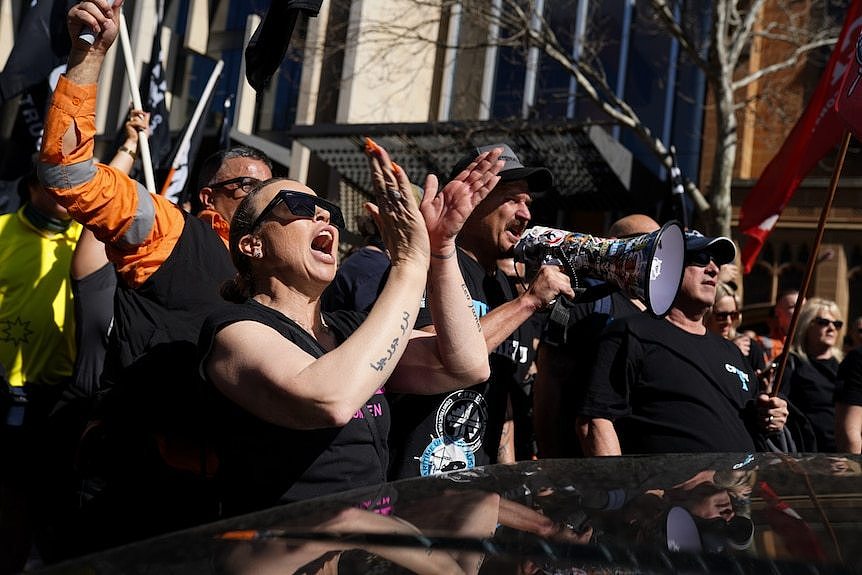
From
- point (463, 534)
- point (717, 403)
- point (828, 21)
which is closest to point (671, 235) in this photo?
point (717, 403)

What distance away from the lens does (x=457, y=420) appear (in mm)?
3344

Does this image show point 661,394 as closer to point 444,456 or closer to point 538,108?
point 444,456

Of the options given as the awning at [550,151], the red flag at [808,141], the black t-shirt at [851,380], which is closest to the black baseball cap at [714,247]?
the red flag at [808,141]

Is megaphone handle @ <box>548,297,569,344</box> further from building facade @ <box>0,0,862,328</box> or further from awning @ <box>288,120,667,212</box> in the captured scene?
awning @ <box>288,120,667,212</box>

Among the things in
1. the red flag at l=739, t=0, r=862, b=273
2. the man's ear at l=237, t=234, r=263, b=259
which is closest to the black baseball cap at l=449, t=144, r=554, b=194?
the man's ear at l=237, t=234, r=263, b=259

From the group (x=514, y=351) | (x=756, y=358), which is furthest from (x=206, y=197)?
(x=756, y=358)

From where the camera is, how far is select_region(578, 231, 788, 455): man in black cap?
3701 mm

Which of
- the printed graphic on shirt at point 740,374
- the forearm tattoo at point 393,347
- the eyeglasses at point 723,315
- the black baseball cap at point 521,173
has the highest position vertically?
the black baseball cap at point 521,173

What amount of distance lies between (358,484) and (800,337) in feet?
13.4

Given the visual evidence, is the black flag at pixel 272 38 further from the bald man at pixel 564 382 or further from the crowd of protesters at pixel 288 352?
the bald man at pixel 564 382

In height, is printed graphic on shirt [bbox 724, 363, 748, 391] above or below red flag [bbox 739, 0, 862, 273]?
below

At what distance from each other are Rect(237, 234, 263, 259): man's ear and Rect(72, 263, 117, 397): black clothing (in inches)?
42.8

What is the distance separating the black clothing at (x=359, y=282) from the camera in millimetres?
3465

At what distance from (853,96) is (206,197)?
2.76 metres
